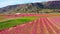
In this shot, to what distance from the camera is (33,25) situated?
2326mm

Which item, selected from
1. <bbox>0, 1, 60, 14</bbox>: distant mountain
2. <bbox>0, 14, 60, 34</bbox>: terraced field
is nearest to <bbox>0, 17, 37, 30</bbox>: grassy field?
<bbox>0, 14, 60, 34</bbox>: terraced field

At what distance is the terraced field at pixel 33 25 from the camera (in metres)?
2.25

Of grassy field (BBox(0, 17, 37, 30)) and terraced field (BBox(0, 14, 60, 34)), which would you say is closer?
terraced field (BBox(0, 14, 60, 34))

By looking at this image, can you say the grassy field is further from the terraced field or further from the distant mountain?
the distant mountain

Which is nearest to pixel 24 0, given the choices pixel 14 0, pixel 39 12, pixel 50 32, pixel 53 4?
Result: pixel 14 0

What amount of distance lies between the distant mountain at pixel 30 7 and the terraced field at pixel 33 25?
3.5 inches

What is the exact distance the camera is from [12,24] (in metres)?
2.38

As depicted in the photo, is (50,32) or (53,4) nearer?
(50,32)

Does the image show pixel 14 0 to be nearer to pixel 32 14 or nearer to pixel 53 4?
pixel 32 14

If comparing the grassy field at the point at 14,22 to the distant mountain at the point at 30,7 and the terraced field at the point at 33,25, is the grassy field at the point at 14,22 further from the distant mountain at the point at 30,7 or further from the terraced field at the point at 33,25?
the distant mountain at the point at 30,7

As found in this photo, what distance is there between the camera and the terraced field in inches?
88.5

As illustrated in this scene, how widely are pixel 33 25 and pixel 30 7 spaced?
32cm

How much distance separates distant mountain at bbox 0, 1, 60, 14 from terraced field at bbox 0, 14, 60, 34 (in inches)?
3.5

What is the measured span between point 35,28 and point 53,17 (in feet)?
1.17
